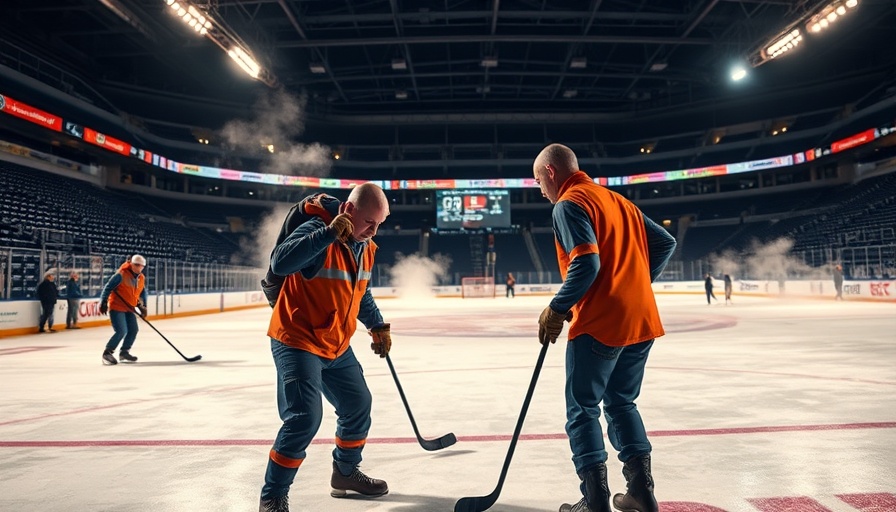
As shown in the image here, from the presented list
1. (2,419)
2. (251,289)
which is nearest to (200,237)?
(251,289)

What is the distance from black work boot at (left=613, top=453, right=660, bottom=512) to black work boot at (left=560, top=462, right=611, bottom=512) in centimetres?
17

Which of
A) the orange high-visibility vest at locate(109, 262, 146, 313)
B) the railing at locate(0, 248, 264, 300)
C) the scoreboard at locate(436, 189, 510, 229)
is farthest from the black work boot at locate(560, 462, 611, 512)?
the scoreboard at locate(436, 189, 510, 229)

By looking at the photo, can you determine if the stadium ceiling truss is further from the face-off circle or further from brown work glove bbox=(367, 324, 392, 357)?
brown work glove bbox=(367, 324, 392, 357)

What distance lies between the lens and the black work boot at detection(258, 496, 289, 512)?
2.71 meters

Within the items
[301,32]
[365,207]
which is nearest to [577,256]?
[365,207]

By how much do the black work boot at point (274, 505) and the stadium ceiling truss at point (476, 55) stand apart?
20465 millimetres

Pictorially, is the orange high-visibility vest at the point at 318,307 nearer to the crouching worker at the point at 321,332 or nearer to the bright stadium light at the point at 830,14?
the crouching worker at the point at 321,332

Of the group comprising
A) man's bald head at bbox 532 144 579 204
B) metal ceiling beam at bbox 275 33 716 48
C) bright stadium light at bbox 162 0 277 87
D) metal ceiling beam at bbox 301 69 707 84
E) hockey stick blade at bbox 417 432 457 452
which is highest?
metal ceiling beam at bbox 301 69 707 84

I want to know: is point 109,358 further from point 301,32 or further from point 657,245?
point 301,32

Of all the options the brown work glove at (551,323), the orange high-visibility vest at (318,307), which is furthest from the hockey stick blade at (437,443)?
the brown work glove at (551,323)

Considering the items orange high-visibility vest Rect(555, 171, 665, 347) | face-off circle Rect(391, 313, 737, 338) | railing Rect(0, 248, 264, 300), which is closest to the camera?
orange high-visibility vest Rect(555, 171, 665, 347)

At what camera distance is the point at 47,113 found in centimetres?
2831

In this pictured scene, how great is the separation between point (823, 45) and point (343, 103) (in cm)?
3476

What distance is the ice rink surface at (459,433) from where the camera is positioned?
10.2ft
